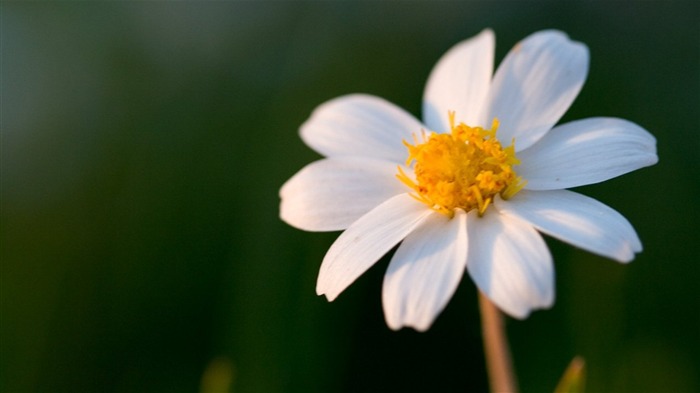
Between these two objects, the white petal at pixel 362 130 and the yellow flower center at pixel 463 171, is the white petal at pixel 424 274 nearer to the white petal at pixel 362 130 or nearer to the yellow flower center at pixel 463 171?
the yellow flower center at pixel 463 171

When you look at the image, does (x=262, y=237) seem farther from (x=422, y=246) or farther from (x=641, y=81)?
(x=641, y=81)

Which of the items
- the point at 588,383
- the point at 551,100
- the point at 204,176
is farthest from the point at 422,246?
the point at 204,176

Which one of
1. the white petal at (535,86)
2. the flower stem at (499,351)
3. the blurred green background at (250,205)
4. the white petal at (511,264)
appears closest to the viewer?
the white petal at (511,264)

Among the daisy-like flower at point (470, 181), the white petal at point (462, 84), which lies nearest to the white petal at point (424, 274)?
the daisy-like flower at point (470, 181)

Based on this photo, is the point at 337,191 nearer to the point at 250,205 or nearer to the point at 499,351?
the point at 499,351

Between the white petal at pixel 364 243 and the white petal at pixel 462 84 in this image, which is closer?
Answer: the white petal at pixel 364 243

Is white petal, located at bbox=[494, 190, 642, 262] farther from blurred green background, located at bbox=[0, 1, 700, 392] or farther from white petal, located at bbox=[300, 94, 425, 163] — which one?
blurred green background, located at bbox=[0, 1, 700, 392]

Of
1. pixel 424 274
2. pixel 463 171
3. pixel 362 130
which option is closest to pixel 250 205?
pixel 362 130
